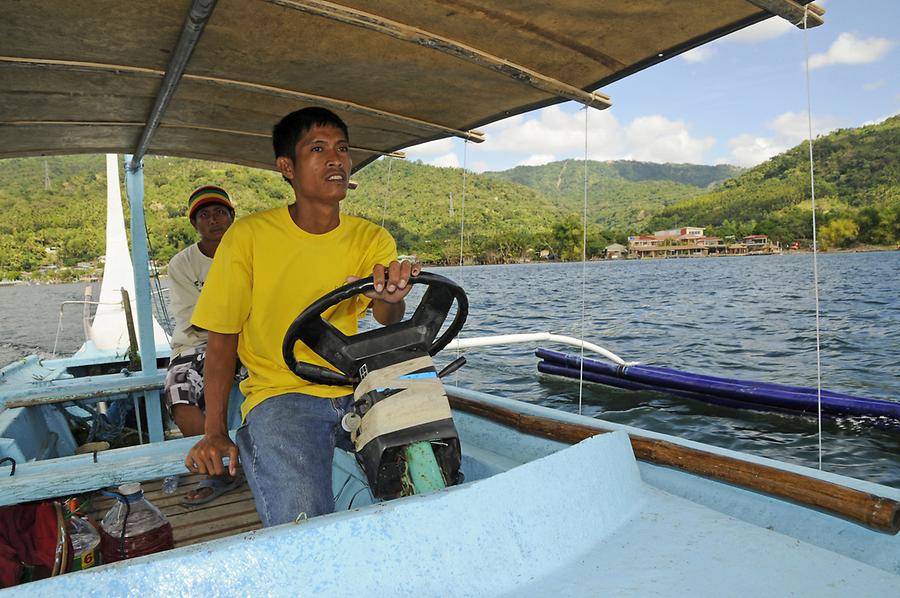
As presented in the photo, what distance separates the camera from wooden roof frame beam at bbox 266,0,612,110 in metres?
2.14

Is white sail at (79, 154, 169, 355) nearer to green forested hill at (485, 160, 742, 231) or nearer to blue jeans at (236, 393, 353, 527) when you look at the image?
blue jeans at (236, 393, 353, 527)

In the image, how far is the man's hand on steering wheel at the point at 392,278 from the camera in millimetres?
1741

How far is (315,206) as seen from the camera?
224 cm

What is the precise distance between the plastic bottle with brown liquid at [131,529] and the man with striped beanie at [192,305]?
3.43ft

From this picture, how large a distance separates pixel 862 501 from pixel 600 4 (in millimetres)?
1791

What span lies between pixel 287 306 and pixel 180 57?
4.09 ft

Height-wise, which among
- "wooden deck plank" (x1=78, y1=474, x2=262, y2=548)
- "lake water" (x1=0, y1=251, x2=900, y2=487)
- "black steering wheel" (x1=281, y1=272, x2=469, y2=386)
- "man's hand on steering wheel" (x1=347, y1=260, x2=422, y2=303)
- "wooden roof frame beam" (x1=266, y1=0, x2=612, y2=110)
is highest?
"wooden roof frame beam" (x1=266, y1=0, x2=612, y2=110)

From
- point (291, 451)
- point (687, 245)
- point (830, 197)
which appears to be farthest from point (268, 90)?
point (687, 245)

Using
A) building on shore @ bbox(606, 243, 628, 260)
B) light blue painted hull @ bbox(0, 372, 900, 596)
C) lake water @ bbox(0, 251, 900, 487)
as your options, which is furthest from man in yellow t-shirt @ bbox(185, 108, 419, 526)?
building on shore @ bbox(606, 243, 628, 260)

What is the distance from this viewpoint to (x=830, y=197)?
55.8 m

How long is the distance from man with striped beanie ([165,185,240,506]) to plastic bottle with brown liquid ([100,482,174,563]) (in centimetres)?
104


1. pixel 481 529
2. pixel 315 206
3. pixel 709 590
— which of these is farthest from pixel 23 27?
pixel 709 590

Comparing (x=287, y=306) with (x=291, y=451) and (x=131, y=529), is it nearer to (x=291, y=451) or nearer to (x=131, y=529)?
(x=291, y=451)

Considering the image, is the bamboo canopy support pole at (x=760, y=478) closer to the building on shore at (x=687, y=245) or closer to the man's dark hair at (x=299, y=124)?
the man's dark hair at (x=299, y=124)
